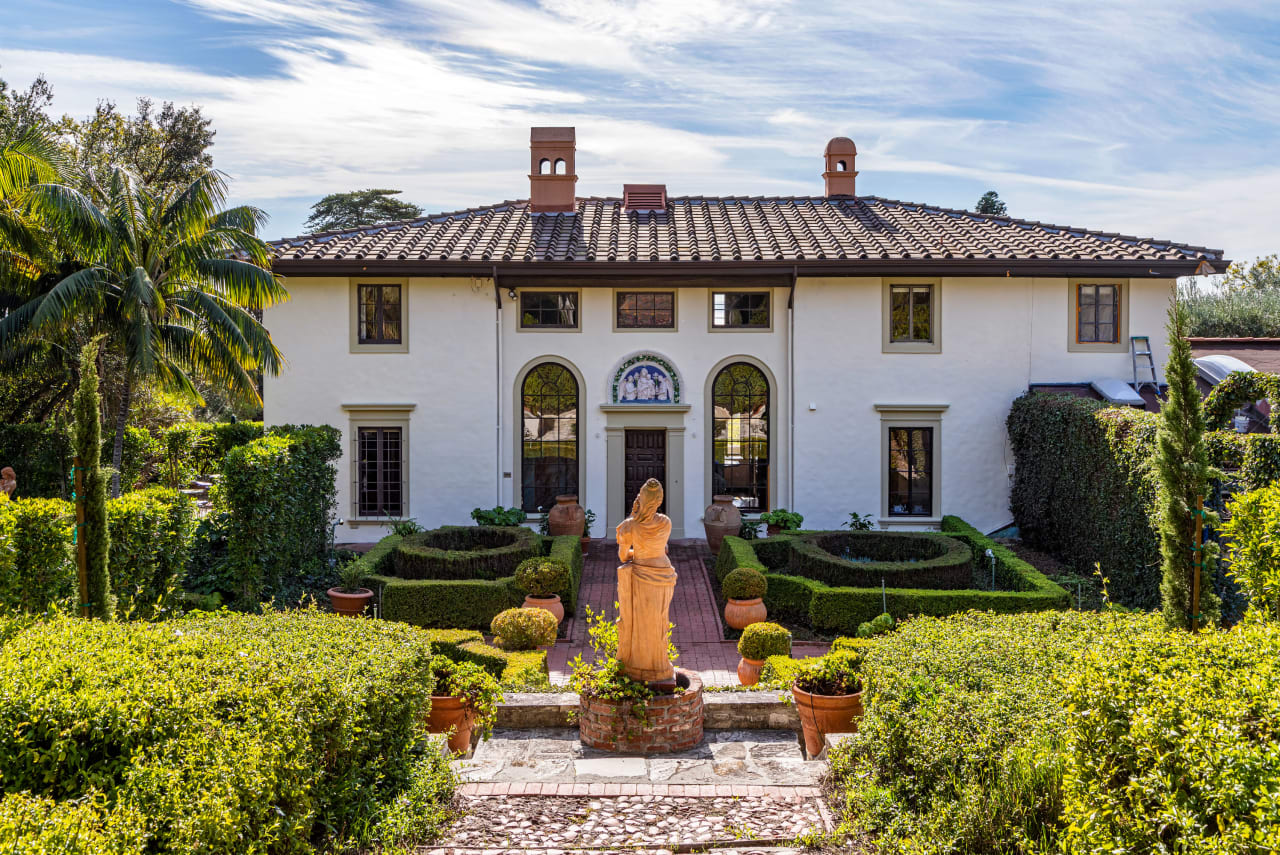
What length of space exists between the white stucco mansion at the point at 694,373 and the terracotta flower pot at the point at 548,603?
5.45 m

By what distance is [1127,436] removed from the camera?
13102 mm

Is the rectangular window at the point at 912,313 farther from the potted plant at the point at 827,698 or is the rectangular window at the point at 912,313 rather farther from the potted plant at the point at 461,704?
the potted plant at the point at 461,704

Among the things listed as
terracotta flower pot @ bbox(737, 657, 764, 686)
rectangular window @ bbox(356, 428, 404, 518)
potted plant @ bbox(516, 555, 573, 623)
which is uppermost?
rectangular window @ bbox(356, 428, 404, 518)

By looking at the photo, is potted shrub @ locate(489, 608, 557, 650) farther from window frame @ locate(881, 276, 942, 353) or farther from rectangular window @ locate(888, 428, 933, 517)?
window frame @ locate(881, 276, 942, 353)

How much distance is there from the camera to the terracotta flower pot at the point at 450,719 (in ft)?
26.1

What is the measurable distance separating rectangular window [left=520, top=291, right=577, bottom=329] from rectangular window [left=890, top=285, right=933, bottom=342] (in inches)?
254

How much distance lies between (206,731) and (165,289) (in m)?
13.4

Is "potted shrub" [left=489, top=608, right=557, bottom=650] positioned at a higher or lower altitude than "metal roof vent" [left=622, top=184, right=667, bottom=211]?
lower

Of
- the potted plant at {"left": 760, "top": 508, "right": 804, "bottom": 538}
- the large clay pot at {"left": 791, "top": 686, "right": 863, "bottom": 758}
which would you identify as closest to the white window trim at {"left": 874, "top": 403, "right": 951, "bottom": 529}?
the potted plant at {"left": 760, "top": 508, "right": 804, "bottom": 538}

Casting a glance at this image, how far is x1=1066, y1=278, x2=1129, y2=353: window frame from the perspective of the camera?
18141 mm

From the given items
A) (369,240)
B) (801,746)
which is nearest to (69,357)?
(369,240)

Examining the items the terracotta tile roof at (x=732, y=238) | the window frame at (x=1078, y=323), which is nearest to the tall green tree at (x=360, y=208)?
the terracotta tile roof at (x=732, y=238)

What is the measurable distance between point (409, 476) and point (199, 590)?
5.78m

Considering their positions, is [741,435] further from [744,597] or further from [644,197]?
[644,197]
